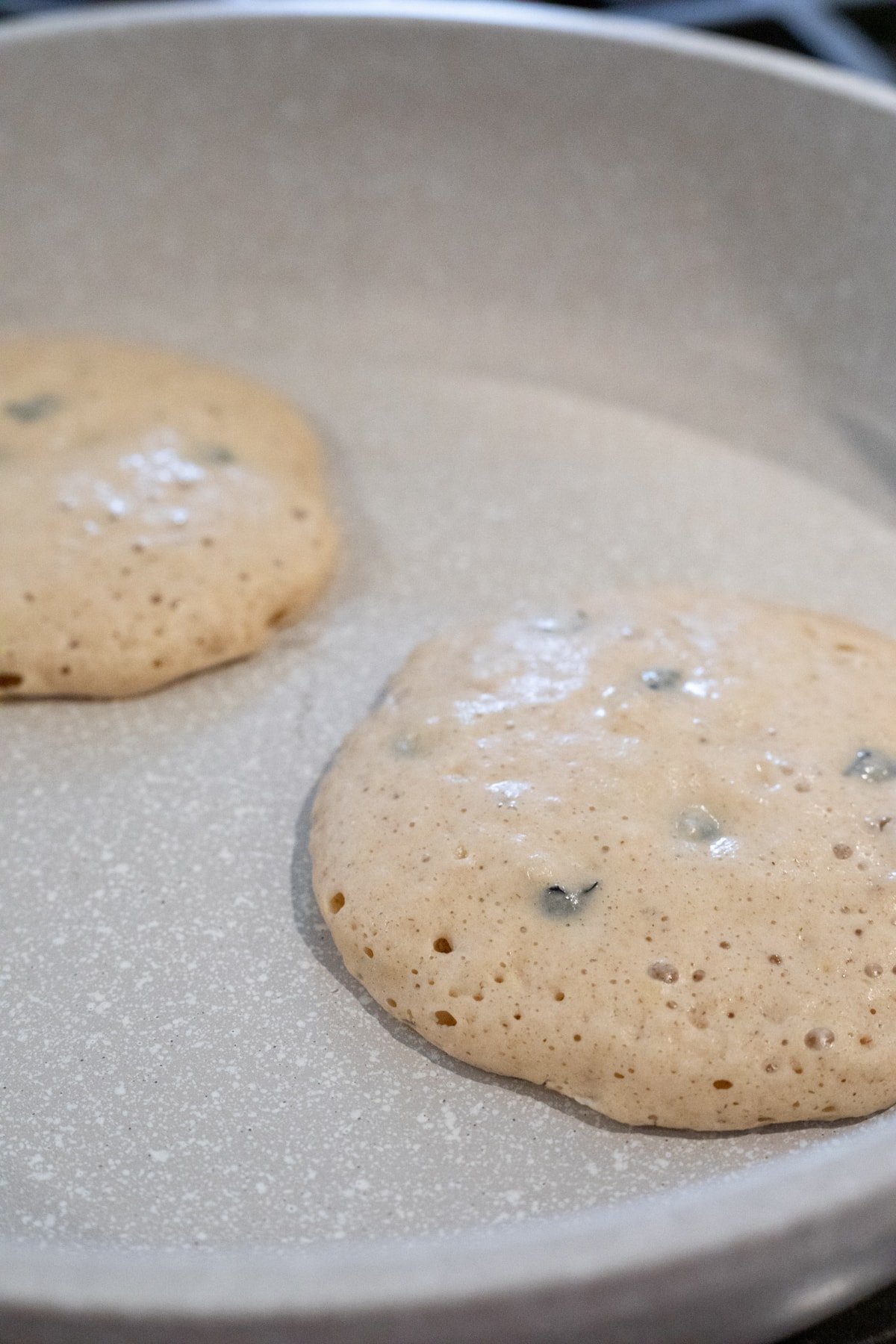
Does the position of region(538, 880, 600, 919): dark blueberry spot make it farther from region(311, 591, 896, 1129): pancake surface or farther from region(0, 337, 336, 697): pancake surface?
region(0, 337, 336, 697): pancake surface

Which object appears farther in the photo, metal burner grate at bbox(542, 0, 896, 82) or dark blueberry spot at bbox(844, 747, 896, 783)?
metal burner grate at bbox(542, 0, 896, 82)

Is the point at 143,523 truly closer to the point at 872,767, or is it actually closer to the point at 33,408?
the point at 33,408

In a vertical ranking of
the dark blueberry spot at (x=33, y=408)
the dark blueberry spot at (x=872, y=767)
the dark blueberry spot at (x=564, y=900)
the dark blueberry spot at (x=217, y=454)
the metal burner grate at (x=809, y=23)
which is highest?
the metal burner grate at (x=809, y=23)

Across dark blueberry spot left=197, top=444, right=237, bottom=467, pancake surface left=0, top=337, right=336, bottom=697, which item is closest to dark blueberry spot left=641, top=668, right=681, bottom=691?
pancake surface left=0, top=337, right=336, bottom=697

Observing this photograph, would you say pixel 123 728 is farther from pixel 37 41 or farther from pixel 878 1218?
pixel 37 41

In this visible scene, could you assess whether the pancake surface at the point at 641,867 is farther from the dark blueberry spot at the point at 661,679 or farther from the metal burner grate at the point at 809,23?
the metal burner grate at the point at 809,23

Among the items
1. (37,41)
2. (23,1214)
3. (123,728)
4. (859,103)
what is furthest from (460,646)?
(37,41)

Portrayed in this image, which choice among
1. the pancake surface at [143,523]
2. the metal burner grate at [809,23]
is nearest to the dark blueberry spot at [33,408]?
the pancake surface at [143,523]
